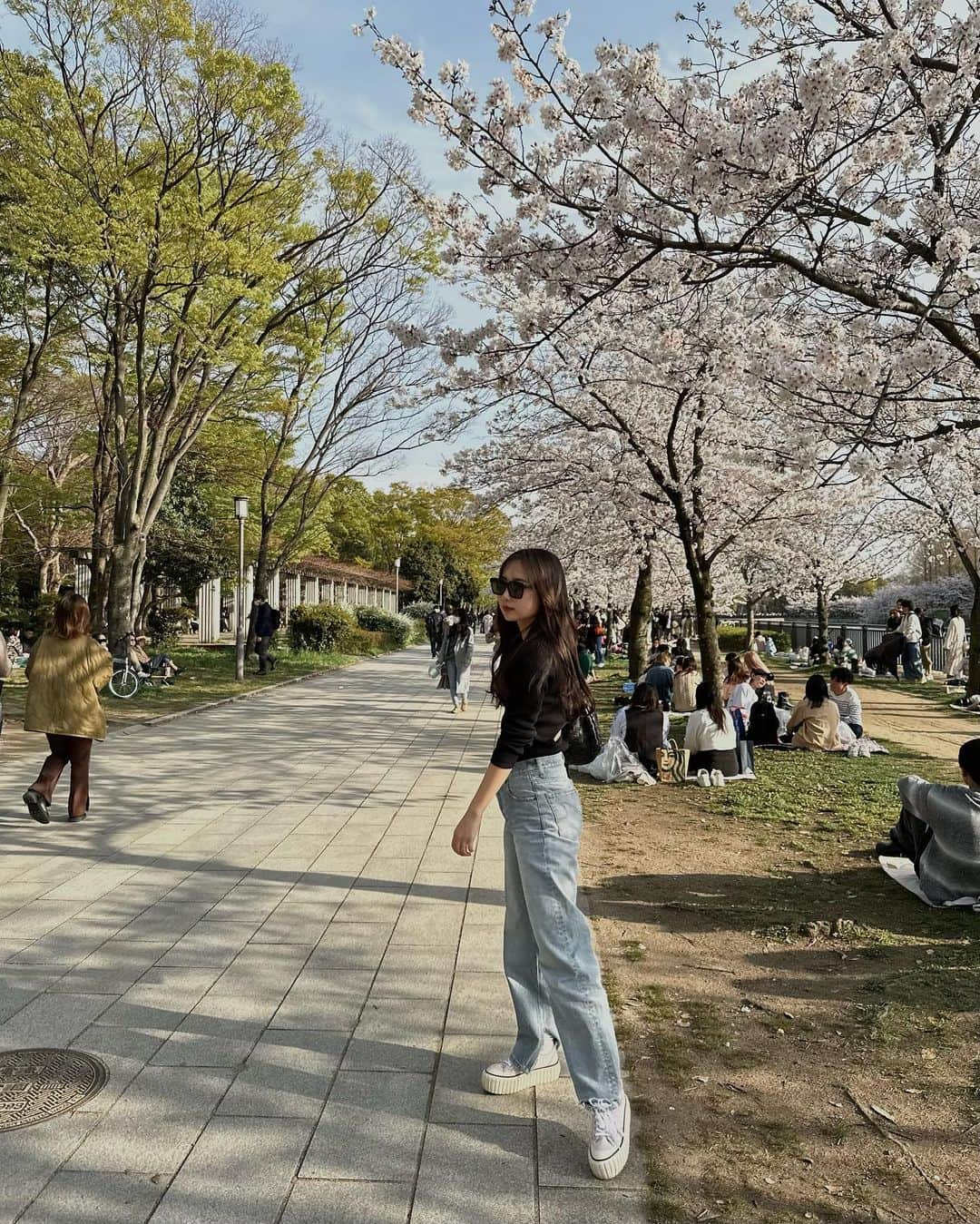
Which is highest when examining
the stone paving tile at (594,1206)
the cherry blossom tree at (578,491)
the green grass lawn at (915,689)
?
the cherry blossom tree at (578,491)

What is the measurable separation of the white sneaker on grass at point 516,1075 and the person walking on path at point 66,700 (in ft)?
15.7

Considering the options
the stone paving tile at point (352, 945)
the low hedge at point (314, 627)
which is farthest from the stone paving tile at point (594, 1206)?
the low hedge at point (314, 627)

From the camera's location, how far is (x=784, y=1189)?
260cm

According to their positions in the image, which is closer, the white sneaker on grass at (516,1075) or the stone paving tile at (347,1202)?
the stone paving tile at (347,1202)

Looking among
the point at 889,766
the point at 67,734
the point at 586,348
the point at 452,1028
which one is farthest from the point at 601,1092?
the point at 586,348

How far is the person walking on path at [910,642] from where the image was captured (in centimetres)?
2234

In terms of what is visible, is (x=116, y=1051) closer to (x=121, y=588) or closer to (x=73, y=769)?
(x=73, y=769)

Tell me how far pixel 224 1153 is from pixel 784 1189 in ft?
5.16

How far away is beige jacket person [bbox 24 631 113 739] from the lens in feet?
22.7

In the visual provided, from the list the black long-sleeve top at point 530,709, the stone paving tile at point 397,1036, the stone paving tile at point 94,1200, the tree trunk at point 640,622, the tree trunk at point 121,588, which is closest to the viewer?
the stone paving tile at point 94,1200

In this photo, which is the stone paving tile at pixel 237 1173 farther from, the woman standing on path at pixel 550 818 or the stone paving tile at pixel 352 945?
the stone paving tile at pixel 352 945

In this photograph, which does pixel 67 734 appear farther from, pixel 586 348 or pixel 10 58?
pixel 10 58

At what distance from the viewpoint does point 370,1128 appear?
2.87 m

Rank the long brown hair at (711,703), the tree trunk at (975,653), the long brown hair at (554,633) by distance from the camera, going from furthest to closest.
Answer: the tree trunk at (975,653) < the long brown hair at (711,703) < the long brown hair at (554,633)
